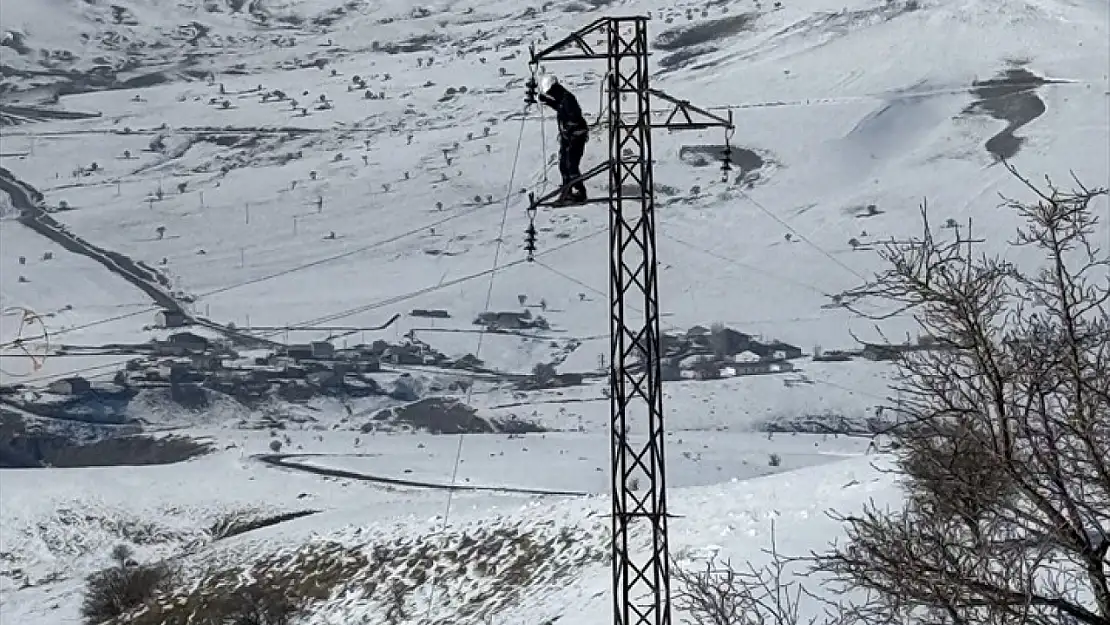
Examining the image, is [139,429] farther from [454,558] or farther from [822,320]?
[454,558]

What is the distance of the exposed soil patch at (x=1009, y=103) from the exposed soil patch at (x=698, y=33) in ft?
36.7

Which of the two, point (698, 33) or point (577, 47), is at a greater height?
point (577, 47)

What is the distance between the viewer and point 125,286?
40.8 metres

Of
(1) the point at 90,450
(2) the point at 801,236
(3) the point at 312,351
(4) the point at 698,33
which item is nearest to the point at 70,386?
(1) the point at 90,450

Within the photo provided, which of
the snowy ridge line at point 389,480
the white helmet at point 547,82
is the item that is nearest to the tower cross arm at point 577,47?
the white helmet at point 547,82

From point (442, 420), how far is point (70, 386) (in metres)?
9.66

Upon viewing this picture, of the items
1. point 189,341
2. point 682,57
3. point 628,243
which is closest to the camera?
point 628,243

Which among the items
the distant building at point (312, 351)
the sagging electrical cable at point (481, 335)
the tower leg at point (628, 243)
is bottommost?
the distant building at point (312, 351)

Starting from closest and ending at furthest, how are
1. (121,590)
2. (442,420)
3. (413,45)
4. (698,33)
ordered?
(121,590)
(442,420)
(698,33)
(413,45)

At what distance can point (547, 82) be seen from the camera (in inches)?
267

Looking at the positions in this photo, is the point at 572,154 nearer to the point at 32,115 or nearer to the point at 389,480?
the point at 389,480

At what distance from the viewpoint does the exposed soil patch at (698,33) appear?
5275 centimetres

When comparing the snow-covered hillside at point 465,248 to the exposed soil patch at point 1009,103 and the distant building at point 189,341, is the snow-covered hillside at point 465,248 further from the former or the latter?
the distant building at point 189,341

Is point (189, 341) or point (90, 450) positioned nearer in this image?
point (90, 450)
